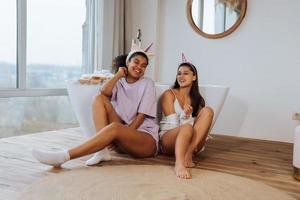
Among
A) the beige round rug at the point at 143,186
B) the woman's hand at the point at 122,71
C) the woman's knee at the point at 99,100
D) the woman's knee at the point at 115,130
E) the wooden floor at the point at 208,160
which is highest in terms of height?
the woman's hand at the point at 122,71

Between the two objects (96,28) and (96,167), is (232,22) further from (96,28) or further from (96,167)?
(96,167)

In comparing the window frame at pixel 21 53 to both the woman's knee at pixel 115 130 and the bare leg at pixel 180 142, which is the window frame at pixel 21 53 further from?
the bare leg at pixel 180 142

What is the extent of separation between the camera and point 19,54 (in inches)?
124

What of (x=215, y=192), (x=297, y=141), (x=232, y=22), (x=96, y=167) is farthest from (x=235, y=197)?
(x=232, y=22)

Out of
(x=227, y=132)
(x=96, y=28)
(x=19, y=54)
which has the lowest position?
(x=227, y=132)

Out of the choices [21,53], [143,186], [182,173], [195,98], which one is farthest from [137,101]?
[21,53]

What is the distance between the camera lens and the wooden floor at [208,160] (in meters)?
1.92

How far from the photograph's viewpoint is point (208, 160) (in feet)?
8.21

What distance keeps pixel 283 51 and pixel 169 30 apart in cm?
139

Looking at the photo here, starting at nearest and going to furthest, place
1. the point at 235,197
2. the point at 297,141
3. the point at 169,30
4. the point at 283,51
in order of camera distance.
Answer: the point at 235,197, the point at 297,141, the point at 283,51, the point at 169,30

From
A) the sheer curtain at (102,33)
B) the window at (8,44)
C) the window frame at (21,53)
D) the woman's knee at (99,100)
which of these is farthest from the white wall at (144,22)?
the woman's knee at (99,100)

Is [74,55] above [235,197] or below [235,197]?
above

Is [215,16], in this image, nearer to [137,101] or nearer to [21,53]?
[137,101]

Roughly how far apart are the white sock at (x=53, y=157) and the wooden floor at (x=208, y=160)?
0.05 m
